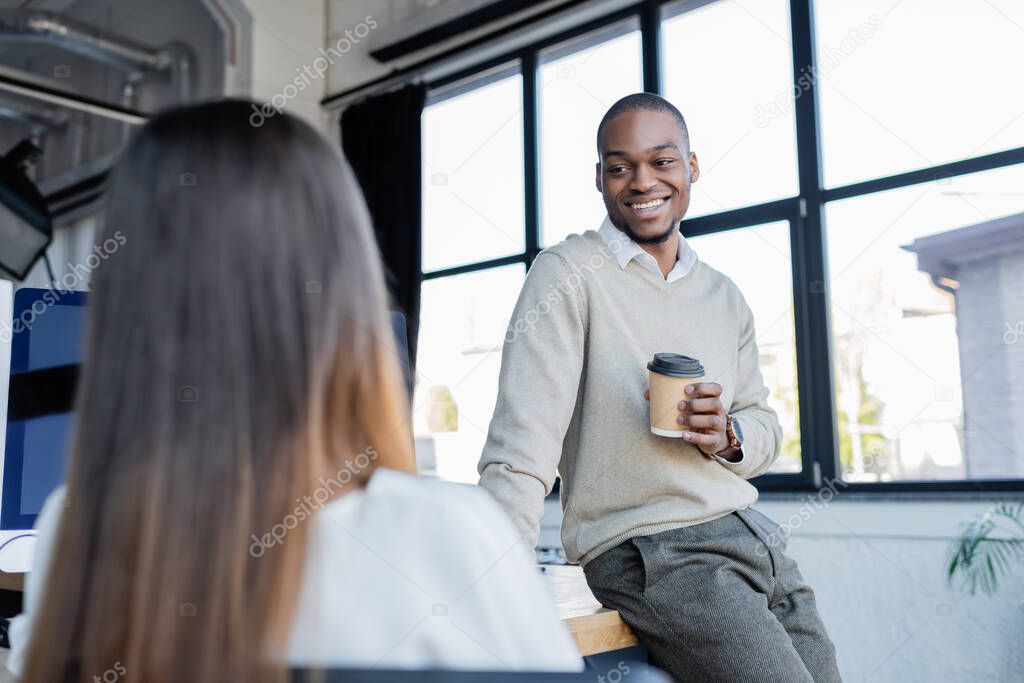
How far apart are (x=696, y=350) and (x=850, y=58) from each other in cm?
260

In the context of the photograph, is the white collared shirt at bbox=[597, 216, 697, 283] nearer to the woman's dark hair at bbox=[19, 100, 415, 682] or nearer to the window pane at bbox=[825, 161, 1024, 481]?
the woman's dark hair at bbox=[19, 100, 415, 682]

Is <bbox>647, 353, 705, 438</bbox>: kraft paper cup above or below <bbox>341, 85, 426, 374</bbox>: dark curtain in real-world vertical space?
below

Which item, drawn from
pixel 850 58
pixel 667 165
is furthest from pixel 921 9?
pixel 667 165

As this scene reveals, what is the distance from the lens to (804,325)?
3.72 metres

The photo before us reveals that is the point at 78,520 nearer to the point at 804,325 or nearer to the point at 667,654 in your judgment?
the point at 667,654

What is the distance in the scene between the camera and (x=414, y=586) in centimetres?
60

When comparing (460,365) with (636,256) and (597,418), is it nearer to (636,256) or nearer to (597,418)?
(636,256)

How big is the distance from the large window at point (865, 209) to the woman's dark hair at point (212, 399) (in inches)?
124

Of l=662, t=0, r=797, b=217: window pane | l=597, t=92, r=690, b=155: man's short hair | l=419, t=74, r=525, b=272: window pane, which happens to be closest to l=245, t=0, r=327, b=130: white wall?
l=419, t=74, r=525, b=272: window pane

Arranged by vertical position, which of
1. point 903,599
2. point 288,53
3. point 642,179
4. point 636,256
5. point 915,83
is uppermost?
point 288,53

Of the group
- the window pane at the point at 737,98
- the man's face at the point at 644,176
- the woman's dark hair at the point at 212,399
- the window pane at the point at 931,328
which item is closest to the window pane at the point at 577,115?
the window pane at the point at 737,98

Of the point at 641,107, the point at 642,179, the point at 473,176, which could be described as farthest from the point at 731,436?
the point at 473,176

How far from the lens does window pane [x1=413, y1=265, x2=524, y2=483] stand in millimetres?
5020

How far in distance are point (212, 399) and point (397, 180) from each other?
4936 millimetres
